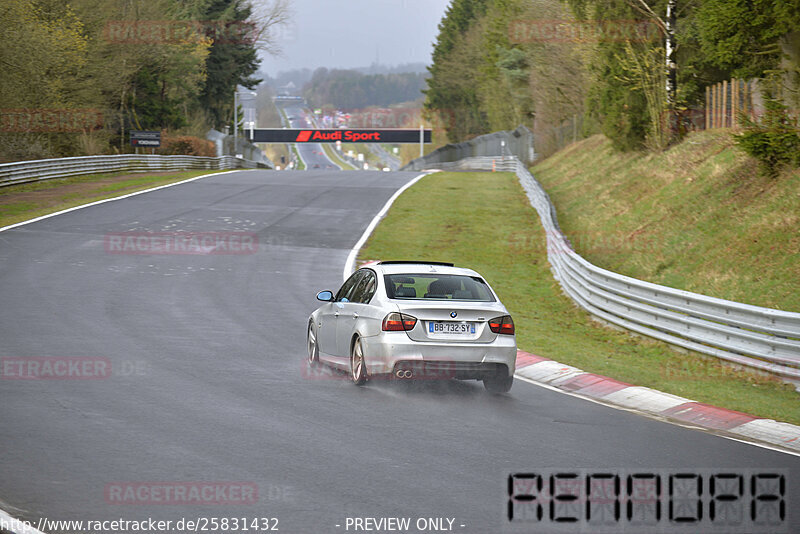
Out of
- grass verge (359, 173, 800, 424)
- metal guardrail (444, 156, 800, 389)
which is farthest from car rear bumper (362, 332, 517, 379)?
metal guardrail (444, 156, 800, 389)

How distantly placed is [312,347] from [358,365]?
179 cm

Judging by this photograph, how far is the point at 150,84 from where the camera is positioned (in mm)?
65188

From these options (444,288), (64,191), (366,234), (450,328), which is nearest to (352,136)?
(64,191)

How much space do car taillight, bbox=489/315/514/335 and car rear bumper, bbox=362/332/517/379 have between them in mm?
136

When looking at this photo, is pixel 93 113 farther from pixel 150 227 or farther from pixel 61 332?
pixel 61 332

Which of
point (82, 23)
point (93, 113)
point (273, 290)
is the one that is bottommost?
point (273, 290)

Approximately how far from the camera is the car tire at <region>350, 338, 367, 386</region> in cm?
1057

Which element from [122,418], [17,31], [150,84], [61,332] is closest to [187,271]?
[61,332]

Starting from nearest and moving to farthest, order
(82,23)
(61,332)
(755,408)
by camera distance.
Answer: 1. (755,408)
2. (61,332)
3. (82,23)

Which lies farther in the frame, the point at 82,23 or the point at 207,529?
the point at 82,23

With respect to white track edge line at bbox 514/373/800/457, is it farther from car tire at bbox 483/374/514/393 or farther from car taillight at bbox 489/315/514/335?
car taillight at bbox 489/315/514/335

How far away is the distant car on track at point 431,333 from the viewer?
403 inches

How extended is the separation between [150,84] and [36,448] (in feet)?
200

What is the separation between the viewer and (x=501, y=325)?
1052cm
